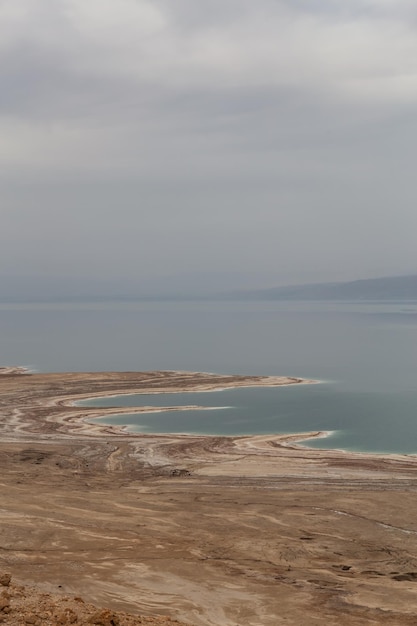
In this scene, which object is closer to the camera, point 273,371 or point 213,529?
point 213,529

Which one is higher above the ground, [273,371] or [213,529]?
[213,529]

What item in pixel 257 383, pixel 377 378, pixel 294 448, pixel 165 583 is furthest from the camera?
pixel 377 378

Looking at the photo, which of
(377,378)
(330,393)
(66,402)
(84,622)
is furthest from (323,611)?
(377,378)

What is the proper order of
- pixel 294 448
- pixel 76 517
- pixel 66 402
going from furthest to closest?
pixel 66 402 → pixel 294 448 → pixel 76 517

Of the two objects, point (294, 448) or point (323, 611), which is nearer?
point (323, 611)

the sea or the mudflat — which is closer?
the mudflat

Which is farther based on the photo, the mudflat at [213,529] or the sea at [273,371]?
the sea at [273,371]

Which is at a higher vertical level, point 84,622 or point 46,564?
point 84,622

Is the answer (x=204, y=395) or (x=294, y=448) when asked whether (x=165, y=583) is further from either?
(x=204, y=395)
